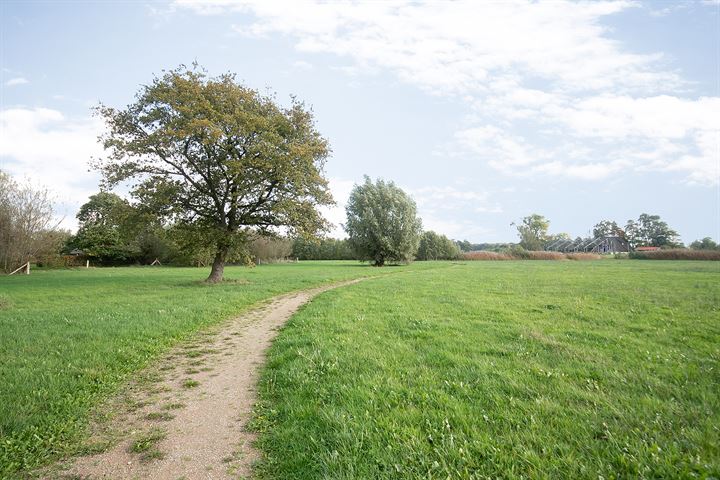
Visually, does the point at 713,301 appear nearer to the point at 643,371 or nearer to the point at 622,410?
the point at 643,371

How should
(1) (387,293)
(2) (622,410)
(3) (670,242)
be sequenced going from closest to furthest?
(2) (622,410) < (1) (387,293) < (3) (670,242)

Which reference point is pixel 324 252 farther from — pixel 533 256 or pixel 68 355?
pixel 68 355

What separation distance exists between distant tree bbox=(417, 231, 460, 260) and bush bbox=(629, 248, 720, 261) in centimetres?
4052

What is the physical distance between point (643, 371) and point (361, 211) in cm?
5560

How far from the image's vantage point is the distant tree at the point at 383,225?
59062 millimetres

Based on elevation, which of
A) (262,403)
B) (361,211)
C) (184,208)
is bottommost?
(262,403)

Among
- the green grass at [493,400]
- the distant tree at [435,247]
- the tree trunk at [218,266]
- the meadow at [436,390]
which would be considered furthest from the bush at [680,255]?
the tree trunk at [218,266]

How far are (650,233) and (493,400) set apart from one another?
17355cm

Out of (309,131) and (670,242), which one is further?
(670,242)

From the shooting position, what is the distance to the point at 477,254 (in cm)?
9556

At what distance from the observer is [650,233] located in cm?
13700

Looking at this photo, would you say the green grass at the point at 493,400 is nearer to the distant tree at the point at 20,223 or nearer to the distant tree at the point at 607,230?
the distant tree at the point at 20,223

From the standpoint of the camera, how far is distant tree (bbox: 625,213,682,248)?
130 meters

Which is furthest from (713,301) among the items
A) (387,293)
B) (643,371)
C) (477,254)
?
(477,254)
